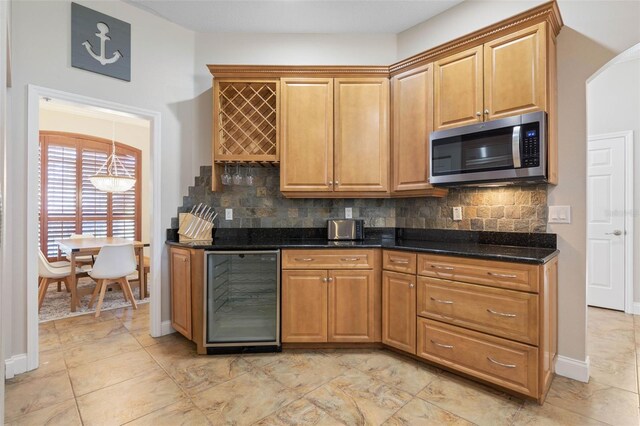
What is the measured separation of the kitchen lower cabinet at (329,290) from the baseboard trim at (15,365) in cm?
185

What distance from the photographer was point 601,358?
2438 mm

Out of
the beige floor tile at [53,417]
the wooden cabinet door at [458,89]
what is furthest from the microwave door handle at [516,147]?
the beige floor tile at [53,417]

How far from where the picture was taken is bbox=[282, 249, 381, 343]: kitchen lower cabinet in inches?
100

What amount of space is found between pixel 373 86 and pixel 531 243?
5.93 ft

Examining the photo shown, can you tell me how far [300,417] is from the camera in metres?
1.78

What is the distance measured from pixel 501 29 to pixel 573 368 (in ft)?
7.80

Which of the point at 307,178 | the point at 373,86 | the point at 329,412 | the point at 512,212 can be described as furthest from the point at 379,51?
the point at 329,412

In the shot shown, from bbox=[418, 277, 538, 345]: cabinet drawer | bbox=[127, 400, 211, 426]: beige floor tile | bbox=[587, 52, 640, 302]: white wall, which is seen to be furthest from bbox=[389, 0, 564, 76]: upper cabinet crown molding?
bbox=[127, 400, 211, 426]: beige floor tile

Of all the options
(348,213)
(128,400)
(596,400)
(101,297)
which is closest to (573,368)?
(596,400)

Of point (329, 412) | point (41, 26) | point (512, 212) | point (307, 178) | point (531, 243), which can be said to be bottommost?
point (329, 412)

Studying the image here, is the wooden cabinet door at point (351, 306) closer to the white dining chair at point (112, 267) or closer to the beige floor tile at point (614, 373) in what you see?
the beige floor tile at point (614, 373)

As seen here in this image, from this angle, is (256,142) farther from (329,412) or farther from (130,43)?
(329,412)

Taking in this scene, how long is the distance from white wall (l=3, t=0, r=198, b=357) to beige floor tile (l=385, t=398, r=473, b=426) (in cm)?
227

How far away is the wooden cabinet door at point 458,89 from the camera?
2305 mm
